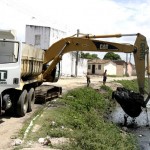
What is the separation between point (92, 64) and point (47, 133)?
3242 inches

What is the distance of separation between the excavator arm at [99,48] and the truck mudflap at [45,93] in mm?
748

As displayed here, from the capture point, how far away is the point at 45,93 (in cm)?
2286

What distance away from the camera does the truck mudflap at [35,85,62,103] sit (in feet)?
73.7

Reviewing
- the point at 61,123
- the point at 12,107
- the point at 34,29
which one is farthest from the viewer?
the point at 34,29

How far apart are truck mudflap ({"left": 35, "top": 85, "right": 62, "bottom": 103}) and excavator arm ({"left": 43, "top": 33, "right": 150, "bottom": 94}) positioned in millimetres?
748

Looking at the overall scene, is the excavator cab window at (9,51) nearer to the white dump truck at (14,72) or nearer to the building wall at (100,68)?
the white dump truck at (14,72)

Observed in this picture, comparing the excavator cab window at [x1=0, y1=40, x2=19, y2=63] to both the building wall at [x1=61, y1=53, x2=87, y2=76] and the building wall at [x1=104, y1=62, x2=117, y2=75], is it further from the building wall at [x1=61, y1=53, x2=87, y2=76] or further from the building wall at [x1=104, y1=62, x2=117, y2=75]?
the building wall at [x1=104, y1=62, x2=117, y2=75]

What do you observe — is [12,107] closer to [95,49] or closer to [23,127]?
[23,127]

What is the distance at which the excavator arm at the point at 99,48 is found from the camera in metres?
20.6

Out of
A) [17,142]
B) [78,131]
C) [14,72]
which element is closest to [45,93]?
[14,72]

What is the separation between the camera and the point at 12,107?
55.9ft

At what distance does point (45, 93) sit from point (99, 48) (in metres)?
3.80

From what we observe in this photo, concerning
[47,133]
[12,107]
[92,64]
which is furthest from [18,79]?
[92,64]

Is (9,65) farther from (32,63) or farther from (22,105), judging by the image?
(32,63)
